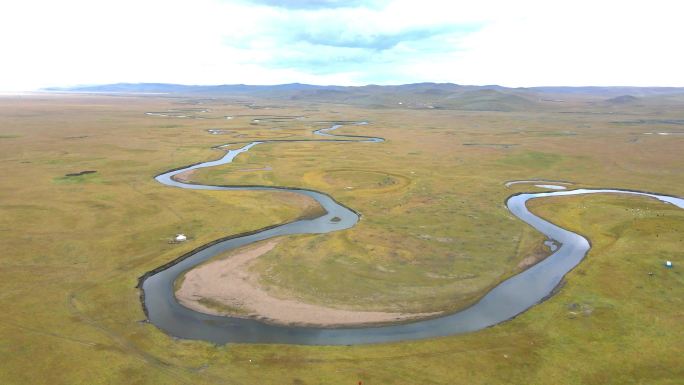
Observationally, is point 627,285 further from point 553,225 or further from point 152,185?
point 152,185

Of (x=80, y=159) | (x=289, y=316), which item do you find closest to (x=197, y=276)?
(x=289, y=316)

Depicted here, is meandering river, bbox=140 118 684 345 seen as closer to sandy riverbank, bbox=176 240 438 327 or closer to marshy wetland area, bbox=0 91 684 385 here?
marshy wetland area, bbox=0 91 684 385

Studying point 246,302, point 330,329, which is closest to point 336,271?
point 246,302

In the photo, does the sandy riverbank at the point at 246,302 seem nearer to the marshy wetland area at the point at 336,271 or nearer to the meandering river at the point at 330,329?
the marshy wetland area at the point at 336,271

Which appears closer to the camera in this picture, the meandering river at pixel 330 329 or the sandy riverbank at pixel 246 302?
the meandering river at pixel 330 329

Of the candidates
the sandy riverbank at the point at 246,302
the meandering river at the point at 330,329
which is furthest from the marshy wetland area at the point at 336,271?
the meandering river at the point at 330,329

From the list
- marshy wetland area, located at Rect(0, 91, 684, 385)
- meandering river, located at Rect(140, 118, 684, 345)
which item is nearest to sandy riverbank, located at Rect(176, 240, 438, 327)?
marshy wetland area, located at Rect(0, 91, 684, 385)

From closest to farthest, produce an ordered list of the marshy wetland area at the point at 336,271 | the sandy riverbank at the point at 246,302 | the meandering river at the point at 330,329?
the marshy wetland area at the point at 336,271 < the meandering river at the point at 330,329 < the sandy riverbank at the point at 246,302

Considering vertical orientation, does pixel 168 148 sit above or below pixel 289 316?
above
